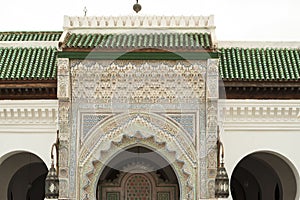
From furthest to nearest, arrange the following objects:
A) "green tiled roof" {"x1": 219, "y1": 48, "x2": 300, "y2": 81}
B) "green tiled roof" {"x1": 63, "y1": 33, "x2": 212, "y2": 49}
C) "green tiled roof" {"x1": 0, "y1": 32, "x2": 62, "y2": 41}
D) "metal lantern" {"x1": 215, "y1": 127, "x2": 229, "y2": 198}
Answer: "green tiled roof" {"x1": 0, "y1": 32, "x2": 62, "y2": 41} < "green tiled roof" {"x1": 219, "y1": 48, "x2": 300, "y2": 81} < "green tiled roof" {"x1": 63, "y1": 33, "x2": 212, "y2": 49} < "metal lantern" {"x1": 215, "y1": 127, "x2": 229, "y2": 198}

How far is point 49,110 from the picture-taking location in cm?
883

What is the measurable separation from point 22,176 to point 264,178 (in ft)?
13.5

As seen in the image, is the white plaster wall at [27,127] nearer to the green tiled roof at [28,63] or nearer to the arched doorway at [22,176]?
the arched doorway at [22,176]

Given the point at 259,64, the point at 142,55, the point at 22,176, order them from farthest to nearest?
the point at 22,176
the point at 259,64
the point at 142,55

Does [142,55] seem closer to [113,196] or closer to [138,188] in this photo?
[138,188]

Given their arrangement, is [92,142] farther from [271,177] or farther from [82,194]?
[271,177]

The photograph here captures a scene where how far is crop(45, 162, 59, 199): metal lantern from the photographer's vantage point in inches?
326

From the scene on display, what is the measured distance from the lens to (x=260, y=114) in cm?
891

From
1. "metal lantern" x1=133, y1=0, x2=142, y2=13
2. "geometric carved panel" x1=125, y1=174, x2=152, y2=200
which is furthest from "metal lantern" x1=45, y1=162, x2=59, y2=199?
"metal lantern" x1=133, y1=0, x2=142, y2=13

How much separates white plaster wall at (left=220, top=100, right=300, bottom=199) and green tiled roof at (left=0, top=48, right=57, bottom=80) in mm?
2601

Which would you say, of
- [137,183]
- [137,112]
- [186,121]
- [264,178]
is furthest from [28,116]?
[264,178]

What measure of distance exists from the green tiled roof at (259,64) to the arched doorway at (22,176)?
3334mm

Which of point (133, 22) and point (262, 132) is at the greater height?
point (133, 22)

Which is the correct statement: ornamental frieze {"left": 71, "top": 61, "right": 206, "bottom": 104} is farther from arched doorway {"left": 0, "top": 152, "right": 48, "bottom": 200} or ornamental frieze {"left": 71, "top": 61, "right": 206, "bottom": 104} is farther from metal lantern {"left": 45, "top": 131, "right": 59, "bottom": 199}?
arched doorway {"left": 0, "top": 152, "right": 48, "bottom": 200}
